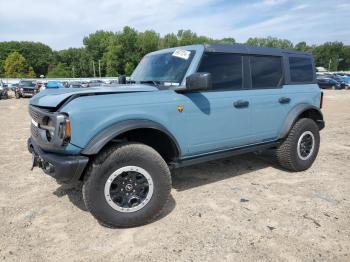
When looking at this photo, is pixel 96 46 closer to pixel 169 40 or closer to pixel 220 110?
pixel 169 40

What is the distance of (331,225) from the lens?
3504mm

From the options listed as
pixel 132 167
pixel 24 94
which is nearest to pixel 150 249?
pixel 132 167

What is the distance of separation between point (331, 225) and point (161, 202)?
1.83 meters

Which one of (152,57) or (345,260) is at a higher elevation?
(152,57)

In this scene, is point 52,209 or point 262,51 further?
point 262,51

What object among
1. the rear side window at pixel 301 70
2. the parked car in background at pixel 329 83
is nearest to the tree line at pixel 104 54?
the parked car in background at pixel 329 83

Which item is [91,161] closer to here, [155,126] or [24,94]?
[155,126]

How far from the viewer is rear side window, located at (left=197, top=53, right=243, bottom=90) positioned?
13.8ft

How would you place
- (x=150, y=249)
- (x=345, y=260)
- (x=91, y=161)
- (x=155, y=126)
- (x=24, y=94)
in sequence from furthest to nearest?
1. (x=24, y=94)
2. (x=155, y=126)
3. (x=91, y=161)
4. (x=150, y=249)
5. (x=345, y=260)

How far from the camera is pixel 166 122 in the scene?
370 centimetres

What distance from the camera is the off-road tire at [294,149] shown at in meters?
5.09

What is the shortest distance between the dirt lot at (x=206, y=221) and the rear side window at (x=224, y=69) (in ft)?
4.73

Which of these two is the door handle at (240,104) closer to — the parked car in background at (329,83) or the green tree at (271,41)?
the parked car in background at (329,83)

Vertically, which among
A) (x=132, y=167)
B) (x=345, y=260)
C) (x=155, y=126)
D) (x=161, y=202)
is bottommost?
(x=345, y=260)
